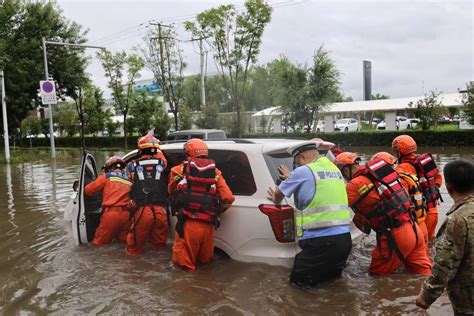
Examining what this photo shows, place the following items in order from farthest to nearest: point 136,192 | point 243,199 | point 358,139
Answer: point 358,139 → point 136,192 → point 243,199

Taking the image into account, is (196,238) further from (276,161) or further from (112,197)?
(112,197)

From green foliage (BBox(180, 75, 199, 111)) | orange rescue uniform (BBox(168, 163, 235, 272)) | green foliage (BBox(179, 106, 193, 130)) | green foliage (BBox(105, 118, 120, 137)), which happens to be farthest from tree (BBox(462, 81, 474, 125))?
green foliage (BBox(180, 75, 199, 111))

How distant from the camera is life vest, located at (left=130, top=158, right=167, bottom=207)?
5289 mm

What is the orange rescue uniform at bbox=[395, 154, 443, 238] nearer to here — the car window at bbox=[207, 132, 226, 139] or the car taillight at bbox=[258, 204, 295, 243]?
the car taillight at bbox=[258, 204, 295, 243]

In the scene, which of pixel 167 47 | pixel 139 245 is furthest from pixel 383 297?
pixel 167 47

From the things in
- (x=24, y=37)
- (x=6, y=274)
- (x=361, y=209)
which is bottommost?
(x=6, y=274)

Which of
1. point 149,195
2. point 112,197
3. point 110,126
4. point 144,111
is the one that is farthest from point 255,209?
point 110,126

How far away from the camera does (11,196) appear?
11891mm

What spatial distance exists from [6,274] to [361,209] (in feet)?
13.8

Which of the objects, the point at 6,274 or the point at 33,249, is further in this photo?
the point at 33,249

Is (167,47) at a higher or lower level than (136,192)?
higher

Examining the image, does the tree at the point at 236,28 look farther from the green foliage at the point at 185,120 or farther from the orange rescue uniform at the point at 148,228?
the orange rescue uniform at the point at 148,228

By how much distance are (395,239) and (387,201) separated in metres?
0.36

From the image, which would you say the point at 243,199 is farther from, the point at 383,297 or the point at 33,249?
the point at 33,249
